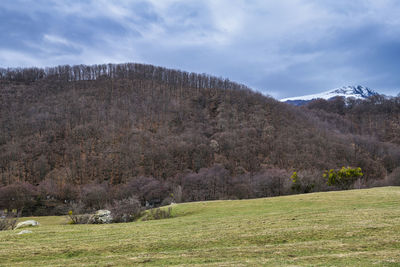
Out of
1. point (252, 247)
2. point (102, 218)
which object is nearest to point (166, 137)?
point (102, 218)

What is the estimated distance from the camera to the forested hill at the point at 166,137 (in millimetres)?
86438

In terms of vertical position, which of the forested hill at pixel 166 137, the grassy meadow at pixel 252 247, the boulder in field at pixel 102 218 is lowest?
the boulder in field at pixel 102 218

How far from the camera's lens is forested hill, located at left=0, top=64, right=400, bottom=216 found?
8644 centimetres

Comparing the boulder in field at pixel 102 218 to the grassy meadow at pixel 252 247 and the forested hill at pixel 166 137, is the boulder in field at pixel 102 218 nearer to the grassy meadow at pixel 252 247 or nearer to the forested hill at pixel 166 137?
the grassy meadow at pixel 252 247

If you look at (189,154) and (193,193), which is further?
(189,154)

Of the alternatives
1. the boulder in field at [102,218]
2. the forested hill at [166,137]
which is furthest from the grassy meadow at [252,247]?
the forested hill at [166,137]

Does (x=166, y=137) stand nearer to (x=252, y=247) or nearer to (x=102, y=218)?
(x=102, y=218)

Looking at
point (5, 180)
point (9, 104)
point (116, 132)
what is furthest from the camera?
point (9, 104)

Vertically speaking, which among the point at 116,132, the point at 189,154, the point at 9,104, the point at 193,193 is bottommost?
the point at 193,193

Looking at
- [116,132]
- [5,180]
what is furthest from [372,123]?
[5,180]

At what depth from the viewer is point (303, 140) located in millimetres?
119875

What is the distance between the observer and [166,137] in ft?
385

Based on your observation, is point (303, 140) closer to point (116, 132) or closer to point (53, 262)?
point (116, 132)

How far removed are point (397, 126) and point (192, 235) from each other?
163202 mm
